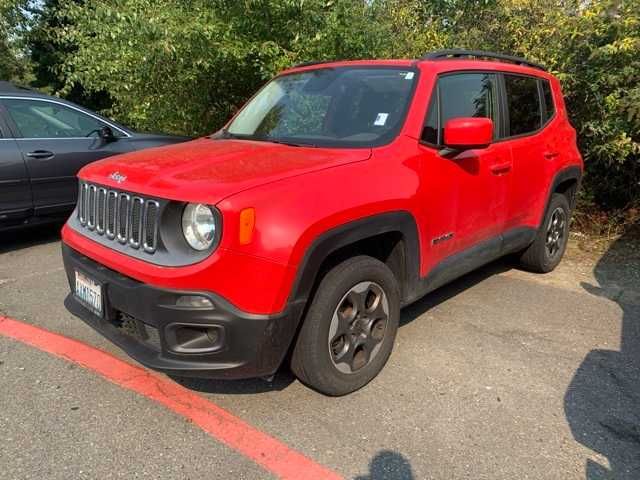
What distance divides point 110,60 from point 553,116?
4.94m

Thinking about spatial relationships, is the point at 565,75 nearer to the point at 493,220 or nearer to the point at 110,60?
the point at 493,220

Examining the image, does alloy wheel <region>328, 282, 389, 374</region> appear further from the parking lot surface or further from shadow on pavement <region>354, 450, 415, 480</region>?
shadow on pavement <region>354, 450, 415, 480</region>

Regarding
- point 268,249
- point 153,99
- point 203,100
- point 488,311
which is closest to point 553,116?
point 488,311

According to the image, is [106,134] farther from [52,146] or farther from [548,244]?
[548,244]

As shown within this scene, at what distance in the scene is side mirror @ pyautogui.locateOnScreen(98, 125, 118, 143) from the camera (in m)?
5.96

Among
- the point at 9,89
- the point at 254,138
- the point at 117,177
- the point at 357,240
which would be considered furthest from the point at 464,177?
the point at 9,89

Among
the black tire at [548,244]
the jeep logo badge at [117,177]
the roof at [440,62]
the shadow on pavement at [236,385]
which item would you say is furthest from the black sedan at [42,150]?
the black tire at [548,244]

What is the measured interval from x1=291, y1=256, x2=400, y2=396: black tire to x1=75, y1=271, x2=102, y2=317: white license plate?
102 cm

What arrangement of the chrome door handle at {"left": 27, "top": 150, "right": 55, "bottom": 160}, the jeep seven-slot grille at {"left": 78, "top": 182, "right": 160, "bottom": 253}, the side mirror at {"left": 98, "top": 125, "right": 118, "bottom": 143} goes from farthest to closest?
the side mirror at {"left": 98, "top": 125, "right": 118, "bottom": 143}
the chrome door handle at {"left": 27, "top": 150, "right": 55, "bottom": 160}
the jeep seven-slot grille at {"left": 78, "top": 182, "right": 160, "bottom": 253}

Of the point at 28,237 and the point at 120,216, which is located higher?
the point at 120,216

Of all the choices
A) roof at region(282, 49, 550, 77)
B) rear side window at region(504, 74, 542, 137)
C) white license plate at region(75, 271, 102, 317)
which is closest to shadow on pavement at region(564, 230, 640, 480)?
rear side window at region(504, 74, 542, 137)

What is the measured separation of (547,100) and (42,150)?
15.8 ft

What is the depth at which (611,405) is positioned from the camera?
2967 millimetres

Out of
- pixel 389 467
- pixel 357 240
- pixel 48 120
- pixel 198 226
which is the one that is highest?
pixel 198 226
